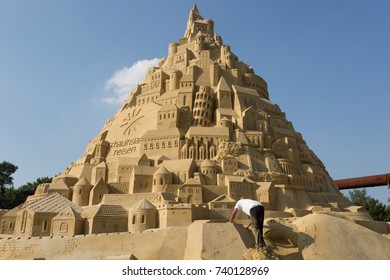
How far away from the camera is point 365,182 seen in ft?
224

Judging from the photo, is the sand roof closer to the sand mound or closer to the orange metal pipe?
the sand mound

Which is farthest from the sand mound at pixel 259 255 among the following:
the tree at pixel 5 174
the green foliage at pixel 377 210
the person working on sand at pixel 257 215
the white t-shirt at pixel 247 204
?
the tree at pixel 5 174

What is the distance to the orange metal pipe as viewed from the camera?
6519cm

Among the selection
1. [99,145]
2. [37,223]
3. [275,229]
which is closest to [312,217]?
[275,229]

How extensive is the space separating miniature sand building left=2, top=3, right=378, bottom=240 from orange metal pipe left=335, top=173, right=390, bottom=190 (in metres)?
13.3

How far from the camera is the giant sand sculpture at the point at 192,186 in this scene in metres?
21.3

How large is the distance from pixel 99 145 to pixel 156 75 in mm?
18006

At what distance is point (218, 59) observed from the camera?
70.1 meters

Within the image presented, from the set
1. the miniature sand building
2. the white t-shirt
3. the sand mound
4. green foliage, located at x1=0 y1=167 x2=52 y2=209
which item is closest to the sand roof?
the miniature sand building

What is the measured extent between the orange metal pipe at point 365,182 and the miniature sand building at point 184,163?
523 inches

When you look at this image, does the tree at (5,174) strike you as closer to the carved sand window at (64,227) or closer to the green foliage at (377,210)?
the carved sand window at (64,227)

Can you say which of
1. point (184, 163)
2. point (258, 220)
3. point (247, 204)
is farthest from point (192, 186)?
point (258, 220)

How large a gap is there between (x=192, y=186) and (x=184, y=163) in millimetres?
5009

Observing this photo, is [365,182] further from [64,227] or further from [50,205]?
[50,205]
